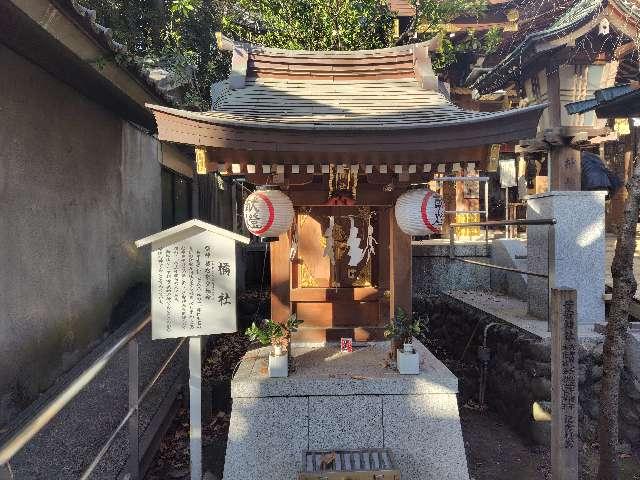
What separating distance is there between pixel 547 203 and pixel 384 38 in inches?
305

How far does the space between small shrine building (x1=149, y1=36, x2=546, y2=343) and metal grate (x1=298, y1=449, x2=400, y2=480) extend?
198 cm

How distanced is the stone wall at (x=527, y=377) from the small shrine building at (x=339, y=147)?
2284 millimetres

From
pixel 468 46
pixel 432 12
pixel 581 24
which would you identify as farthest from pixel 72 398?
pixel 468 46

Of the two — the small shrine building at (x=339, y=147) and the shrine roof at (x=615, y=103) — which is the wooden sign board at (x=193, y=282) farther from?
the shrine roof at (x=615, y=103)

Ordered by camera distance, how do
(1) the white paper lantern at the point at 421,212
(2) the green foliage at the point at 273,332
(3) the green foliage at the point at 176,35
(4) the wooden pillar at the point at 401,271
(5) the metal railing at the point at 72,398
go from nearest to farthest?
(5) the metal railing at the point at 72,398
(1) the white paper lantern at the point at 421,212
(2) the green foliage at the point at 273,332
(4) the wooden pillar at the point at 401,271
(3) the green foliage at the point at 176,35

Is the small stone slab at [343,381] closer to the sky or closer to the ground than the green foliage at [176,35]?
closer to the ground

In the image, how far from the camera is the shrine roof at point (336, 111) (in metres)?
4.52

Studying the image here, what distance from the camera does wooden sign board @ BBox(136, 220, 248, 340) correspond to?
3963 millimetres

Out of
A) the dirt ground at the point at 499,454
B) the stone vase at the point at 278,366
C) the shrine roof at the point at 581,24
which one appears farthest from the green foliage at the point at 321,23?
the dirt ground at the point at 499,454

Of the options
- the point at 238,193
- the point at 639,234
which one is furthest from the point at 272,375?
the point at 238,193

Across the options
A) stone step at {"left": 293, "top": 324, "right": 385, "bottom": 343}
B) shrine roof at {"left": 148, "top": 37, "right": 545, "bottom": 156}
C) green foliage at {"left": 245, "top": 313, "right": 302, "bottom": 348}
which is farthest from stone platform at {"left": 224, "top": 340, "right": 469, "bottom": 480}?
shrine roof at {"left": 148, "top": 37, "right": 545, "bottom": 156}

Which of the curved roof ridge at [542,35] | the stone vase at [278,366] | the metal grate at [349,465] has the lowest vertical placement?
the metal grate at [349,465]

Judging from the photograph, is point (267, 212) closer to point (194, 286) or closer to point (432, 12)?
point (194, 286)

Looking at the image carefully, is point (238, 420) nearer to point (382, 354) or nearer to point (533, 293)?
point (382, 354)
